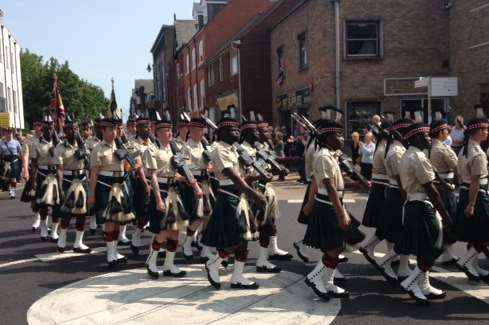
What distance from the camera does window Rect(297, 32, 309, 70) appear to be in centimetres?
2208

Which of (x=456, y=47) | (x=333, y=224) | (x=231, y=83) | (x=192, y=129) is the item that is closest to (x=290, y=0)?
(x=231, y=83)

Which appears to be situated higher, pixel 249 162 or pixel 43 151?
pixel 43 151

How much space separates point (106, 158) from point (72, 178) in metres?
1.60

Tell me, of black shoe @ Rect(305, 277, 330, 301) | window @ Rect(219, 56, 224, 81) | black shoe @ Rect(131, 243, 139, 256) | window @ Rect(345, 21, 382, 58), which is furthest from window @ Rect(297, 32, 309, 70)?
black shoe @ Rect(305, 277, 330, 301)

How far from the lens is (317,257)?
8.01 m

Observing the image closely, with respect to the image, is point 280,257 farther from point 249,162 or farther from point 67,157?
point 67,157

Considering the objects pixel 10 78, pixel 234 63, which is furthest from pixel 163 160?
pixel 10 78

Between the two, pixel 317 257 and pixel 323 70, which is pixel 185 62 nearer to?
pixel 323 70

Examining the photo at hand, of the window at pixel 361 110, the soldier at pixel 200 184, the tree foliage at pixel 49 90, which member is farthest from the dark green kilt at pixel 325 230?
the tree foliage at pixel 49 90

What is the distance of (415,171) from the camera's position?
5637 millimetres

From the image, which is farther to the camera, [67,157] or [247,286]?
[67,157]

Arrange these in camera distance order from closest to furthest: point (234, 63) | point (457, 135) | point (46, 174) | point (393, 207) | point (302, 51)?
point (393, 207)
point (46, 174)
point (457, 135)
point (302, 51)
point (234, 63)

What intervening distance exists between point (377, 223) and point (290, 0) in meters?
21.3

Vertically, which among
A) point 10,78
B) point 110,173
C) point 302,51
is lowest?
point 110,173
